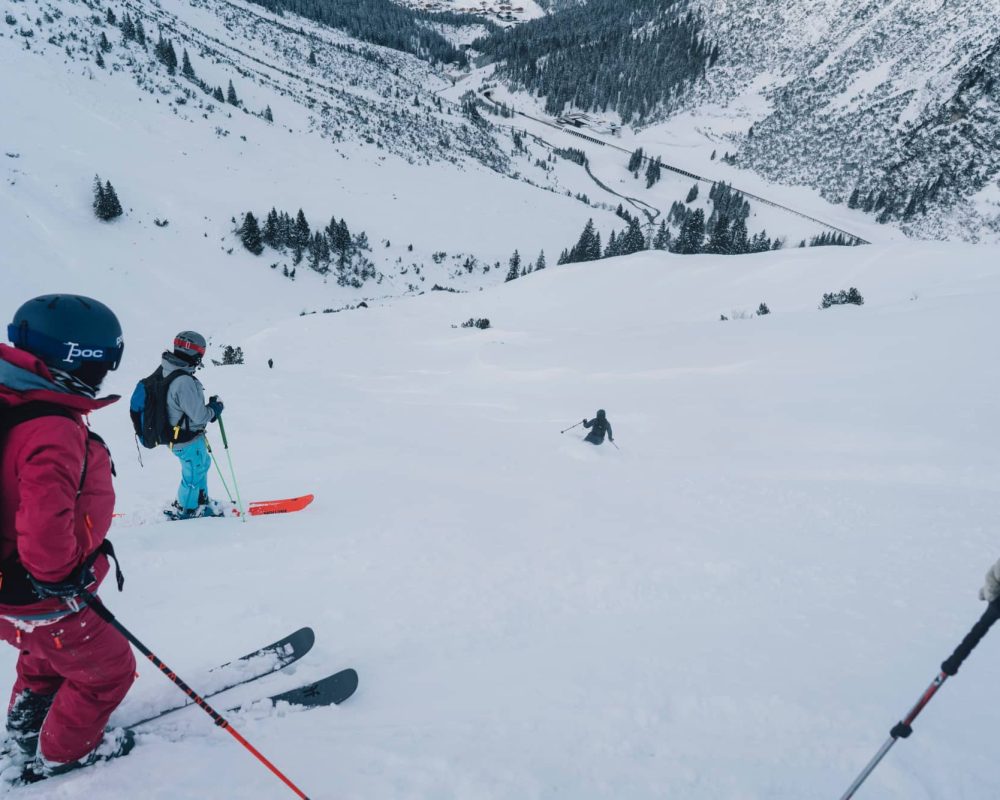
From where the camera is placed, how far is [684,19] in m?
103

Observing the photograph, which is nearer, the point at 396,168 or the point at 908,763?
the point at 908,763

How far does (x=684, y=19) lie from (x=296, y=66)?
77.6 metres

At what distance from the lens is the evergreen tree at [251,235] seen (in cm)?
3438

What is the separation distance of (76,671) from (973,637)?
151 inches

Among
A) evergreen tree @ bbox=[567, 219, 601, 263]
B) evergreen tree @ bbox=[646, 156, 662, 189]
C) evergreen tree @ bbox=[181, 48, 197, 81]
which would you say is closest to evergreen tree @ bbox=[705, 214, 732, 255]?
evergreen tree @ bbox=[567, 219, 601, 263]

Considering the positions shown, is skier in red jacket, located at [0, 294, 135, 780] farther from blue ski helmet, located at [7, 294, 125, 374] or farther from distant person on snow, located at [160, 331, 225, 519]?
distant person on snow, located at [160, 331, 225, 519]

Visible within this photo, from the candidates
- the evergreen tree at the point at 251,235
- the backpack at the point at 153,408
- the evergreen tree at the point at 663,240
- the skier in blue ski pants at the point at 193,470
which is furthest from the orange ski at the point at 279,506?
the evergreen tree at the point at 663,240

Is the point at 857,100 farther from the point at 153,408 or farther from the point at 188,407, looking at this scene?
the point at 153,408

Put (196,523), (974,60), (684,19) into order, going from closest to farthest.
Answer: (196,523), (974,60), (684,19)

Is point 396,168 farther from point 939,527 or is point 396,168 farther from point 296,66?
point 939,527

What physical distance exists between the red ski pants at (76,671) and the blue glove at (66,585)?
244mm

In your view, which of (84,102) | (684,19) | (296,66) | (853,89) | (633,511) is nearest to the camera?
(633,511)

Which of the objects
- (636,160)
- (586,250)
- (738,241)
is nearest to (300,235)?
(586,250)

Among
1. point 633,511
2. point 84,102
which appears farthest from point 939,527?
point 84,102
